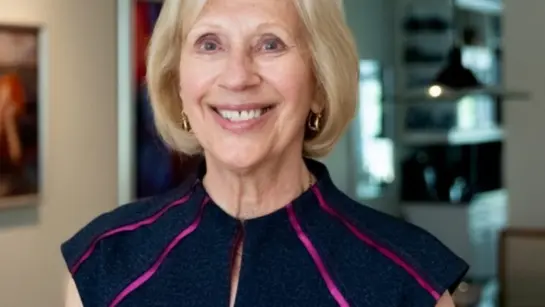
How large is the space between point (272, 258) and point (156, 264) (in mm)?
149

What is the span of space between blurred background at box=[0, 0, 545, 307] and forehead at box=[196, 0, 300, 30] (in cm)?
142

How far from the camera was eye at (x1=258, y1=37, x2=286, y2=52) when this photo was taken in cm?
109

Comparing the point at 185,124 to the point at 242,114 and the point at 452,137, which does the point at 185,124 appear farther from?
the point at 452,137

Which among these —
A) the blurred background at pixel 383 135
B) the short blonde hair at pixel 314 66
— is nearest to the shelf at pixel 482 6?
the blurred background at pixel 383 135

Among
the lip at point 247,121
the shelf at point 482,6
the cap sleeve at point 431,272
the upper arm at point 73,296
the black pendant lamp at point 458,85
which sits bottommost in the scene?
the upper arm at point 73,296

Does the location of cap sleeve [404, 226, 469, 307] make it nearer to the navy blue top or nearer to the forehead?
the navy blue top

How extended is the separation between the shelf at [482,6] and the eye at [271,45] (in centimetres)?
464

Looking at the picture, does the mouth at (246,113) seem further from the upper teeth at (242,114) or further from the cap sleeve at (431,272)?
the cap sleeve at (431,272)

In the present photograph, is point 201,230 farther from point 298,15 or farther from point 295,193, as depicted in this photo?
point 298,15

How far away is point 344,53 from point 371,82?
3983 mm

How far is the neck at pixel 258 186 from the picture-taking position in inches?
45.1

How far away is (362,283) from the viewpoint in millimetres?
1101

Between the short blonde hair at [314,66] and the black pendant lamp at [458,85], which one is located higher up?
the black pendant lamp at [458,85]

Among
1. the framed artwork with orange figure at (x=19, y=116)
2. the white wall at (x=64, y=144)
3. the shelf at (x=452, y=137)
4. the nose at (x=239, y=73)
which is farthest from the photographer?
the shelf at (x=452, y=137)
